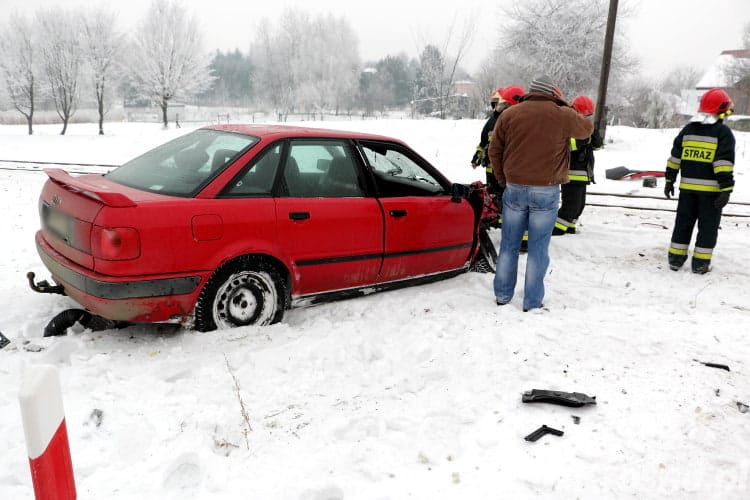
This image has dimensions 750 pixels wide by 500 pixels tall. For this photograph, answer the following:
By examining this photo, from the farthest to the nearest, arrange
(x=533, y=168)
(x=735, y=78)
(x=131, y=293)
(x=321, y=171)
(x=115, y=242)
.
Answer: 1. (x=735, y=78)
2. (x=533, y=168)
3. (x=321, y=171)
4. (x=131, y=293)
5. (x=115, y=242)

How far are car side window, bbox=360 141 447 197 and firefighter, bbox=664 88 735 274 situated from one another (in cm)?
268

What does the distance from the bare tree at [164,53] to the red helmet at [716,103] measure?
33.7 meters

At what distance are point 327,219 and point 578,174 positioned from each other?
13.0ft

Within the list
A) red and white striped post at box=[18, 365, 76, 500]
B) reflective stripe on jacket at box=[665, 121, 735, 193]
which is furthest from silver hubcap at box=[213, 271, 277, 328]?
reflective stripe on jacket at box=[665, 121, 735, 193]

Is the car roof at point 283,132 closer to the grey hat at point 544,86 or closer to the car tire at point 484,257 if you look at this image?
the grey hat at point 544,86

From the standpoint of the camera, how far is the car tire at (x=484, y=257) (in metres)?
5.73

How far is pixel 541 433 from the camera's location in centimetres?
285

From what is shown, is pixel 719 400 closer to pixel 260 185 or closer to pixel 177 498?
pixel 177 498

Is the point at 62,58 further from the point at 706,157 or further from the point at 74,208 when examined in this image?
the point at 706,157

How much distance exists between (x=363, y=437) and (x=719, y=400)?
6.59 ft

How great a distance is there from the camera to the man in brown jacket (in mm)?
4469

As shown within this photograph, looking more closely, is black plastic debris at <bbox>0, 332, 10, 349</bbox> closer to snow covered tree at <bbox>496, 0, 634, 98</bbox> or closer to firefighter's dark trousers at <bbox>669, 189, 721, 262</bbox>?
firefighter's dark trousers at <bbox>669, 189, 721, 262</bbox>

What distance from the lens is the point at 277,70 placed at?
5494 centimetres

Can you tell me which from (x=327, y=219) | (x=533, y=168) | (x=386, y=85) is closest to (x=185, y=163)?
(x=327, y=219)
